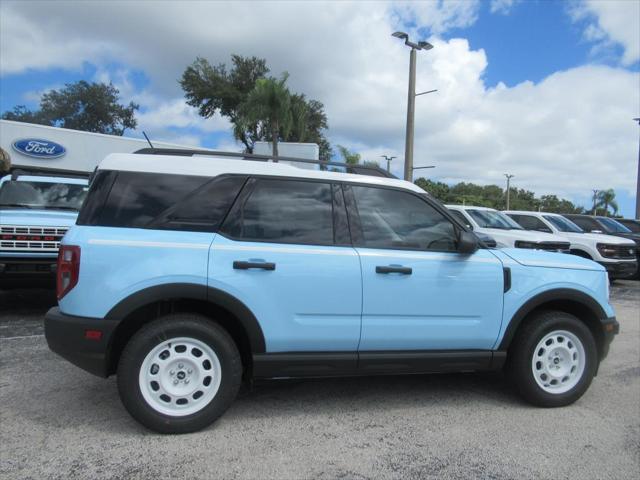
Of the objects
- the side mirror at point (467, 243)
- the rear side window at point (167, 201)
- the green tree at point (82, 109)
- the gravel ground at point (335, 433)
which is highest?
the green tree at point (82, 109)

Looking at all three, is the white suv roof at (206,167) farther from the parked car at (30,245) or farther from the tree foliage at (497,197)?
the tree foliage at (497,197)

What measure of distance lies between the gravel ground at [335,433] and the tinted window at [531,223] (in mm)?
8469

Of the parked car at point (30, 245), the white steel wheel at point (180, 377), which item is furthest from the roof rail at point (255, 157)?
the parked car at point (30, 245)

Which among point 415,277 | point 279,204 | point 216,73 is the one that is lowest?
point 415,277

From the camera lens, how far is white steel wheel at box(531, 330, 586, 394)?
395 centimetres

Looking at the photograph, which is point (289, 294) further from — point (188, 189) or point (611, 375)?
point (611, 375)

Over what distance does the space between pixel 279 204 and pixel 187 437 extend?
1710mm

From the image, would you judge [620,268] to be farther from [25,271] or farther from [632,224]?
[25,271]

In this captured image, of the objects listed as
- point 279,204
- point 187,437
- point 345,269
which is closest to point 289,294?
point 345,269

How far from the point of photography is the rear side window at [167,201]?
3.32 meters

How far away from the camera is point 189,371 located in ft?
10.9

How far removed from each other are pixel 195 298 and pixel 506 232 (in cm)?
924

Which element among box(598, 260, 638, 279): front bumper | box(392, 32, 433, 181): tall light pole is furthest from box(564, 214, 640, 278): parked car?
box(392, 32, 433, 181): tall light pole

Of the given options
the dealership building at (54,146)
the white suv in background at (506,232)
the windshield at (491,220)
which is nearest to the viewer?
the white suv in background at (506,232)
